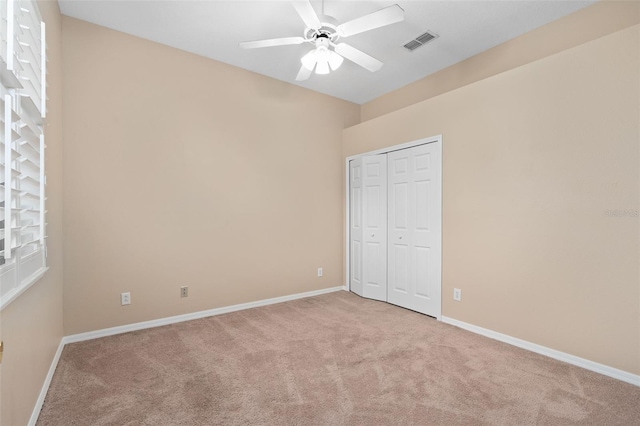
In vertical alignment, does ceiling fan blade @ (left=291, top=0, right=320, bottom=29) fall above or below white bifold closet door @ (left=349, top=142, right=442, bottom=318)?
above

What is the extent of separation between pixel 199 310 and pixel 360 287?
2.22 m

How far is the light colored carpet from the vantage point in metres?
1.88

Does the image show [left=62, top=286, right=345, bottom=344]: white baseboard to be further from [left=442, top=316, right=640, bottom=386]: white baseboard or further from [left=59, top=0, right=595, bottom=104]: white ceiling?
[left=59, top=0, right=595, bottom=104]: white ceiling

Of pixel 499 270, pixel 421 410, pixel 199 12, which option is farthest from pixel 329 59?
pixel 421 410

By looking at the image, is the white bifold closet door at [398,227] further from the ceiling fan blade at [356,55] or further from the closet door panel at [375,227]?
the ceiling fan blade at [356,55]

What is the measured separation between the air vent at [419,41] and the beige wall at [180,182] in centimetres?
158

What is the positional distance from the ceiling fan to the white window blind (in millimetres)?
1411

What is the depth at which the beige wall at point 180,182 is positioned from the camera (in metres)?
3.01

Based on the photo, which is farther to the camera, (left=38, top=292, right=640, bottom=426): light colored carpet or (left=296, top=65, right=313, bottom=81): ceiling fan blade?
(left=296, top=65, right=313, bottom=81): ceiling fan blade

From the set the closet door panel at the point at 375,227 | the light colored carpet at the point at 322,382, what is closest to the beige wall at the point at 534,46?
the closet door panel at the point at 375,227

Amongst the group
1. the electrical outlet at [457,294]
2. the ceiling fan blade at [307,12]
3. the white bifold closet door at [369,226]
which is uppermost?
the ceiling fan blade at [307,12]

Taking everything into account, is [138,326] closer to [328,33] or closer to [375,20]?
[328,33]

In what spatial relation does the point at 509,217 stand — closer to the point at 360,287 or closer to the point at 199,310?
the point at 360,287

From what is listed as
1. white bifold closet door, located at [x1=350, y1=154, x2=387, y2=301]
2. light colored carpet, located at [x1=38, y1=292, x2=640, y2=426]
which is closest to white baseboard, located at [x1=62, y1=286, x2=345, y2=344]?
light colored carpet, located at [x1=38, y1=292, x2=640, y2=426]
